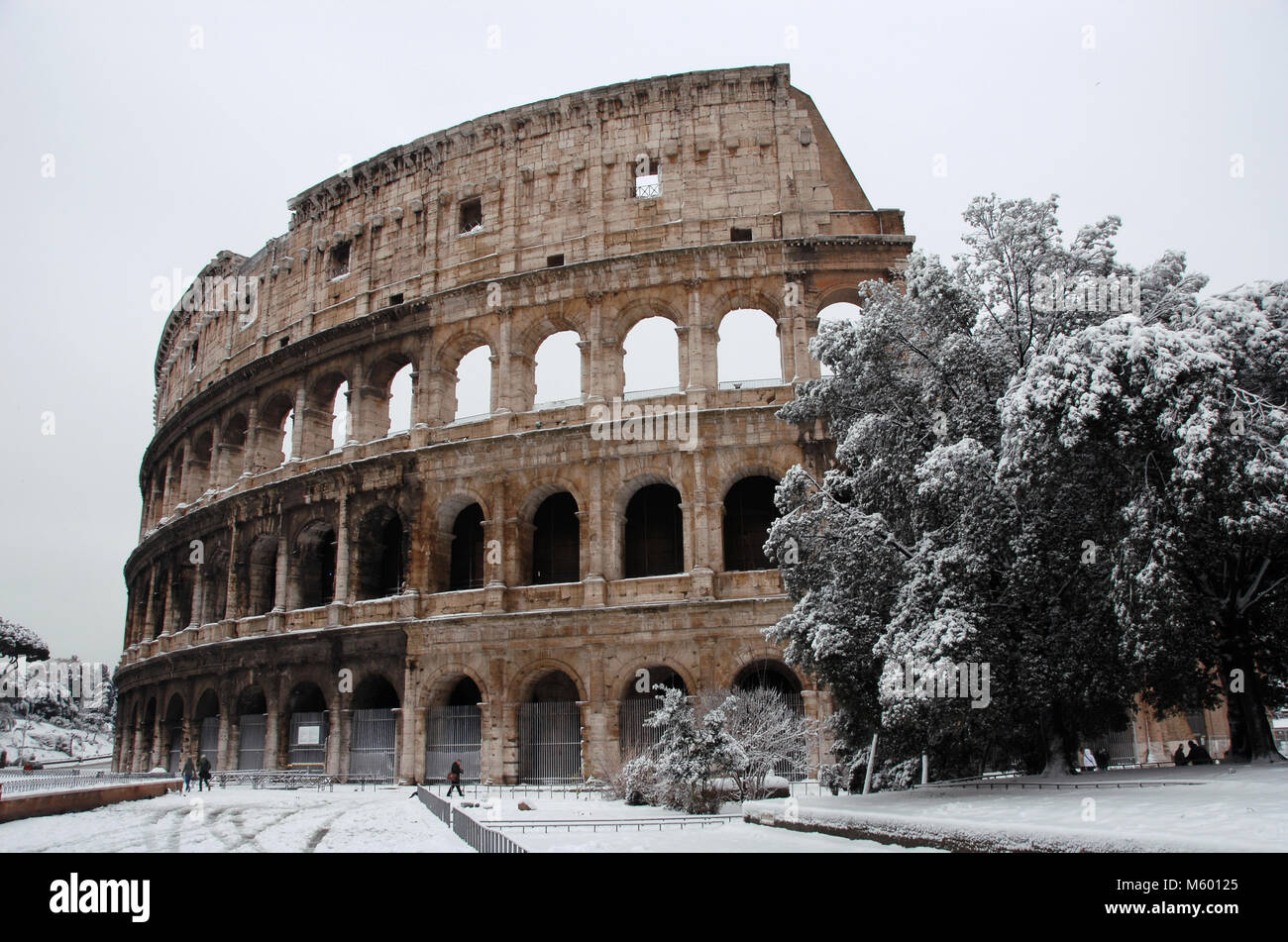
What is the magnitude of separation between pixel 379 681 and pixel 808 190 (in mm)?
14674

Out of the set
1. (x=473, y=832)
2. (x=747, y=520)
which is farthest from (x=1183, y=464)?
(x=747, y=520)

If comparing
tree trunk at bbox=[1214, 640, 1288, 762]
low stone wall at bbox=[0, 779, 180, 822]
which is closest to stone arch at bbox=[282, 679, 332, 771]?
low stone wall at bbox=[0, 779, 180, 822]

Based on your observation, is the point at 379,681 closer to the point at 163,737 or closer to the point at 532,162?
the point at 163,737

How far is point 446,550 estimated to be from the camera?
22594 mm

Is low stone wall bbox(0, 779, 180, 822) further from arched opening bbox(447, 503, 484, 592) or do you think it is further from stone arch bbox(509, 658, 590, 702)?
arched opening bbox(447, 503, 484, 592)

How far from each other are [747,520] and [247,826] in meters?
11.4

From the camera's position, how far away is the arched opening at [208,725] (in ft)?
82.7

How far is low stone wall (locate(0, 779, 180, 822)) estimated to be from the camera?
50.6 ft

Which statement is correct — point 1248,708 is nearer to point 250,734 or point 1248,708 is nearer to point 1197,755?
point 1197,755

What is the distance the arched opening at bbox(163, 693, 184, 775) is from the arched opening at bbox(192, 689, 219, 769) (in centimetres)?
119

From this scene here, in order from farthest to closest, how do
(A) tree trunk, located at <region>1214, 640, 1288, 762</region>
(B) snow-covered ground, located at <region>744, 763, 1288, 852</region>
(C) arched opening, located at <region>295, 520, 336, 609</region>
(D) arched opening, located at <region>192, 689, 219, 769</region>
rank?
(D) arched opening, located at <region>192, 689, 219, 769</region> < (C) arched opening, located at <region>295, 520, 336, 609</region> < (A) tree trunk, located at <region>1214, 640, 1288, 762</region> < (B) snow-covered ground, located at <region>744, 763, 1288, 852</region>

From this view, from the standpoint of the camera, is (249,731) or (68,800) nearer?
(68,800)

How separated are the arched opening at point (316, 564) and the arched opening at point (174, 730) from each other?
5727mm
